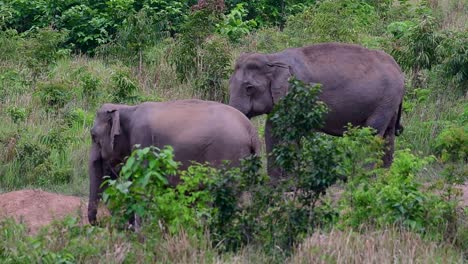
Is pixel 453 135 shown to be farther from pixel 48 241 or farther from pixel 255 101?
pixel 48 241

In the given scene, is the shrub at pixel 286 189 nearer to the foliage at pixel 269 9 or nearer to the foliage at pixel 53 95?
the foliage at pixel 53 95

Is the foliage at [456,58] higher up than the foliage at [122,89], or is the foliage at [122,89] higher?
the foliage at [456,58]

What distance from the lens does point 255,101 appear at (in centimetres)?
1303

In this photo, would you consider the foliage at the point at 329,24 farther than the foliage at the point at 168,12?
No

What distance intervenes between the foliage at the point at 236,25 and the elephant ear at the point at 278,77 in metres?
5.52

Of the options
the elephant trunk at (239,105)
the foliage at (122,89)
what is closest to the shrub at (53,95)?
the foliage at (122,89)

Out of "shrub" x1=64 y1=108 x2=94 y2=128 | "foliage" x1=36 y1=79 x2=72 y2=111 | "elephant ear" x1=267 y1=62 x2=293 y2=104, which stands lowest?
"shrub" x1=64 y1=108 x2=94 y2=128

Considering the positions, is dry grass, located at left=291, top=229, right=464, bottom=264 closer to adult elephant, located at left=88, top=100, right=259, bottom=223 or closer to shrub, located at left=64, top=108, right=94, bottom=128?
adult elephant, located at left=88, top=100, right=259, bottom=223

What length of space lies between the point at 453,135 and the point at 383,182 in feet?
13.0

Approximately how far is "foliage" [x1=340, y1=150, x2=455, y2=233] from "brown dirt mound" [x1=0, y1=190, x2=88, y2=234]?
315 centimetres

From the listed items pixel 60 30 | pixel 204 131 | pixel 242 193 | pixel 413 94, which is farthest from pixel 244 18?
pixel 242 193

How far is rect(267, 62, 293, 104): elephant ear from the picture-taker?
13.0 m

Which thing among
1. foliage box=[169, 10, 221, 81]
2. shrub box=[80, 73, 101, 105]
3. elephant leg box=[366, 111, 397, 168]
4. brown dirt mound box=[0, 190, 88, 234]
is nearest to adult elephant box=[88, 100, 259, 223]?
brown dirt mound box=[0, 190, 88, 234]

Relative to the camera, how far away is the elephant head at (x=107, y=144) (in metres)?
11.1
